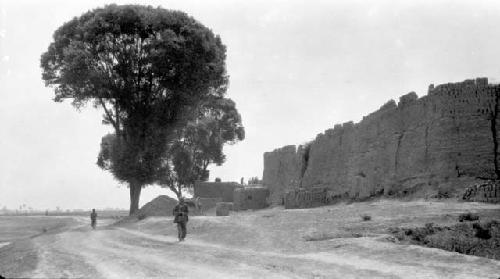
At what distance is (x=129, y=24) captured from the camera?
35750mm

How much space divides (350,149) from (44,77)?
70.9 ft

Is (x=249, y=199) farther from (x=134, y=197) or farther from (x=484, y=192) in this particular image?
(x=484, y=192)

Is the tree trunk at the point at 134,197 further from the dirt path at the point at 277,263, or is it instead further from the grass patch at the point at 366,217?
the grass patch at the point at 366,217

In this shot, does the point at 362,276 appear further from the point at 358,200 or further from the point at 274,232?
the point at 358,200

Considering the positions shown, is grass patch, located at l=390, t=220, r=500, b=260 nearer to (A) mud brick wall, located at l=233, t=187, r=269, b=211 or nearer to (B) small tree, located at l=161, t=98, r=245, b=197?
(A) mud brick wall, located at l=233, t=187, r=269, b=211

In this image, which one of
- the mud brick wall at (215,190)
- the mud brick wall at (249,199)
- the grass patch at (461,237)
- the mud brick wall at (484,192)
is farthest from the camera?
the mud brick wall at (215,190)

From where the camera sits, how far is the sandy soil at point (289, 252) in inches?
419

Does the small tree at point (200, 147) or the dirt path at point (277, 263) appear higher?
the small tree at point (200, 147)

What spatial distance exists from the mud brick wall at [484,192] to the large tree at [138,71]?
20.4 meters

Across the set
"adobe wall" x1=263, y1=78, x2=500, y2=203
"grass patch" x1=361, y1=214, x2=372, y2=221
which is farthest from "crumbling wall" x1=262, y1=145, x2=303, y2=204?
"grass patch" x1=361, y1=214, x2=372, y2=221

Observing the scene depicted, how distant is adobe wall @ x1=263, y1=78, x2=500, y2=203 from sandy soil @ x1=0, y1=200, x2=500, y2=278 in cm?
303

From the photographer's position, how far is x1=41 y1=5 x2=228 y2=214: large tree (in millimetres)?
34875

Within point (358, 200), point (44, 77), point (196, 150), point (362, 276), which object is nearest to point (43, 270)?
point (362, 276)

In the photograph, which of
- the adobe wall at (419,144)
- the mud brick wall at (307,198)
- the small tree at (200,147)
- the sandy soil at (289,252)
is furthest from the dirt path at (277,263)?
the small tree at (200,147)
